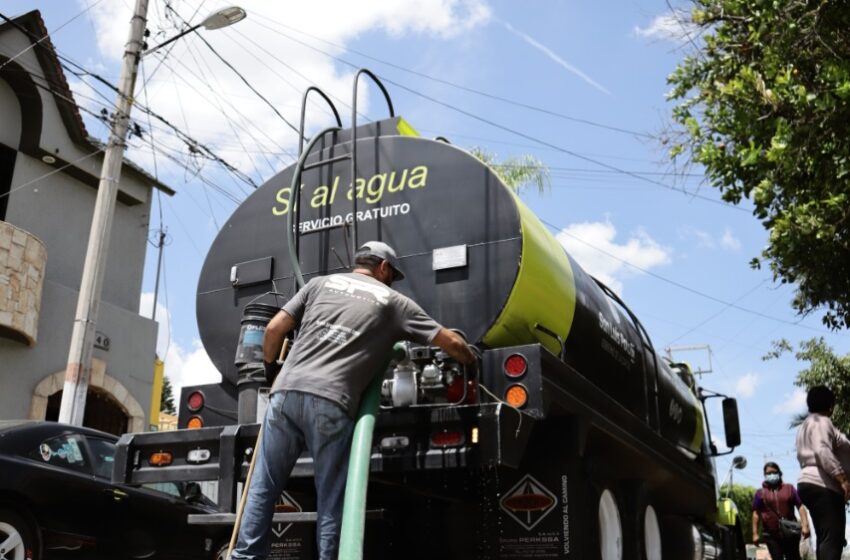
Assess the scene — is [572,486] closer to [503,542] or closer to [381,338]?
[503,542]

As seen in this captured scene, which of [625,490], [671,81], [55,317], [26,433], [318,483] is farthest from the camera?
[55,317]

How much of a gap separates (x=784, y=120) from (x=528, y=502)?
4.73m

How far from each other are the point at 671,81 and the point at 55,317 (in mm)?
12100

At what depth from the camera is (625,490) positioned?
573 cm

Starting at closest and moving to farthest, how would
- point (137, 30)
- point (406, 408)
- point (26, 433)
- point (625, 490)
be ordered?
point (406, 408) → point (625, 490) → point (26, 433) → point (137, 30)

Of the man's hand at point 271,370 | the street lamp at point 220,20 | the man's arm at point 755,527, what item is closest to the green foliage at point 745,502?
the man's arm at point 755,527

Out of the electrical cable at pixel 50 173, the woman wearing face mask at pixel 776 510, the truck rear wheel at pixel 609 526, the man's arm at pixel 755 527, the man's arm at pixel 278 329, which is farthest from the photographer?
the electrical cable at pixel 50 173

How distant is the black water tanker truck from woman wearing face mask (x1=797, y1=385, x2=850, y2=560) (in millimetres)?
1102

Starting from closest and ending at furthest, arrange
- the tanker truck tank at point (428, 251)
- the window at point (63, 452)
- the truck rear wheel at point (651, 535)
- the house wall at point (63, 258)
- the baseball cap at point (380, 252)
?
the baseball cap at point (380, 252) → the tanker truck tank at point (428, 251) → the truck rear wheel at point (651, 535) → the window at point (63, 452) → the house wall at point (63, 258)

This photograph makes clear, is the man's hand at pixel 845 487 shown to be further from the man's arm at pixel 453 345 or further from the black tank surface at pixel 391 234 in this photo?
the man's arm at pixel 453 345

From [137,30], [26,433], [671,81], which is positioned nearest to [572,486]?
[26,433]

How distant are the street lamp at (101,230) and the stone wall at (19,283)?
9.51 ft

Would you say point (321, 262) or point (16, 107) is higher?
point (16, 107)

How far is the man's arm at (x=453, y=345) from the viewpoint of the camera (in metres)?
4.23
